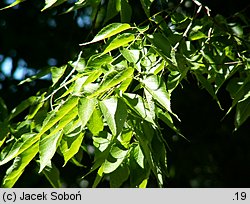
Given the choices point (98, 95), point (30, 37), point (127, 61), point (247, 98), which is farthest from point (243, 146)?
point (98, 95)

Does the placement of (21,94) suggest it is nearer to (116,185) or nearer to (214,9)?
(214,9)

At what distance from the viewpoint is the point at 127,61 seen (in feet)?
4.15

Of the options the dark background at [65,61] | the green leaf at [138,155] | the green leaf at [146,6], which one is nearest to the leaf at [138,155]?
the green leaf at [138,155]

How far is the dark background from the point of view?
2438 millimetres

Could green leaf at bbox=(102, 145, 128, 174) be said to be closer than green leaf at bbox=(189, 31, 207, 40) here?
Yes

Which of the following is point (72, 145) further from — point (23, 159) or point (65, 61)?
point (65, 61)

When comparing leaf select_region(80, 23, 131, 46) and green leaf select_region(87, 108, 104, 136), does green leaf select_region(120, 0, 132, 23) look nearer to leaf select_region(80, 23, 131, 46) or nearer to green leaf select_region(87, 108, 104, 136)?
leaf select_region(80, 23, 131, 46)

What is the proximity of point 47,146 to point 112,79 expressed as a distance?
0.20 m

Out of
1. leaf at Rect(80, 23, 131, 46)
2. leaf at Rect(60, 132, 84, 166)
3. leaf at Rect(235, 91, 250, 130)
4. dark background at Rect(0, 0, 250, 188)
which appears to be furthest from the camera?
dark background at Rect(0, 0, 250, 188)

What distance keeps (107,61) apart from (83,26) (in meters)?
1.30

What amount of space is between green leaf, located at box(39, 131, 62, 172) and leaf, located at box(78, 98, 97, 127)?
0.12 meters

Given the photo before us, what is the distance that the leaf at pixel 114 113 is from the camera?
1.01m

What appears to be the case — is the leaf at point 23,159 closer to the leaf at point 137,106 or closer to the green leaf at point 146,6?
the leaf at point 137,106

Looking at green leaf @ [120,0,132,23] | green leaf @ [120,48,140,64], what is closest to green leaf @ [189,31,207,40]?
green leaf @ [120,0,132,23]
